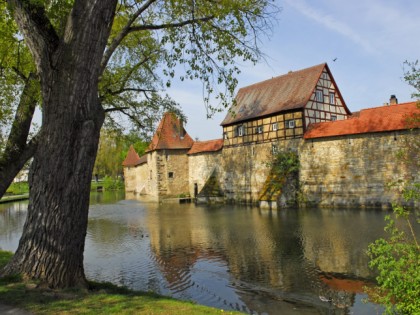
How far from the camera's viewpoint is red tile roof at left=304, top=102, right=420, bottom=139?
19.6 meters

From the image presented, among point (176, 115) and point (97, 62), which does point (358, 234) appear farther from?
point (97, 62)

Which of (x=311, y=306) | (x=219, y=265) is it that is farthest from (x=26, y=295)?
(x=219, y=265)

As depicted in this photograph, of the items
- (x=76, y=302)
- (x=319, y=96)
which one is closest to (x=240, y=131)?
(x=319, y=96)

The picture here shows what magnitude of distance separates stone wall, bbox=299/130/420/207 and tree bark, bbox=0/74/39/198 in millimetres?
16958

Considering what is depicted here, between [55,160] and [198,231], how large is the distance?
11483 mm

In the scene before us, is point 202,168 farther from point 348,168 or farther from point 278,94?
point 348,168

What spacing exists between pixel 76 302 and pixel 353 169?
764 inches

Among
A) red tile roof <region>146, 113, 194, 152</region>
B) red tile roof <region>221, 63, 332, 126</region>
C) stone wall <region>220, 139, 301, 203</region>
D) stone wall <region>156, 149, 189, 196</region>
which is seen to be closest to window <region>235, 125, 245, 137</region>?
red tile roof <region>221, 63, 332, 126</region>

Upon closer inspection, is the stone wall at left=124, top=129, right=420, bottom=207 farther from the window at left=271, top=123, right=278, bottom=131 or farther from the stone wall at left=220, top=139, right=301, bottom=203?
the window at left=271, top=123, right=278, bottom=131

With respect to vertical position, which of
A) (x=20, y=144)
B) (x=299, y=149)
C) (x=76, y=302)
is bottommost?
(x=76, y=302)

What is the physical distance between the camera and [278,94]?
27.3m

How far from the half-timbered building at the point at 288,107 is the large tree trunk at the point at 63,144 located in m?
18.2

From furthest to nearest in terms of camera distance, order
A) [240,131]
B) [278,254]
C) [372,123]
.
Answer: [240,131]
[372,123]
[278,254]

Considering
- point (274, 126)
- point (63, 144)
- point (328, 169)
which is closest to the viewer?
point (63, 144)
